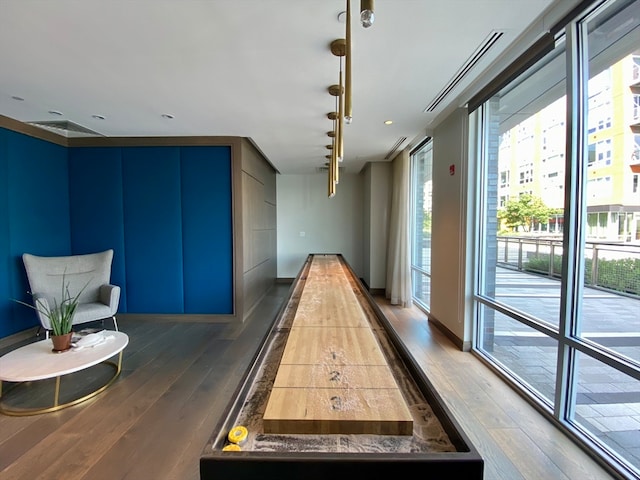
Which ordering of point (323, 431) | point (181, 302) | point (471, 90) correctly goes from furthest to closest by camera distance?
point (181, 302)
point (471, 90)
point (323, 431)

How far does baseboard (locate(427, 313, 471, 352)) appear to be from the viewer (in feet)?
10.8

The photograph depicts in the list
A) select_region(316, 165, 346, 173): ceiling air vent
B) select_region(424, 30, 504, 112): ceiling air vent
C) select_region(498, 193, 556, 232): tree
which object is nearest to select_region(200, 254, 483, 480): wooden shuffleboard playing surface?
select_region(498, 193, 556, 232): tree

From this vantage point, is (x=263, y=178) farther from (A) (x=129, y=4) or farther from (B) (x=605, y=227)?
(B) (x=605, y=227)

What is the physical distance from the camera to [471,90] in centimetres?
288

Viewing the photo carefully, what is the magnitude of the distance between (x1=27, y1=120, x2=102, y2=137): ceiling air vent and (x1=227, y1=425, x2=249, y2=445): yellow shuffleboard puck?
4.26 metres

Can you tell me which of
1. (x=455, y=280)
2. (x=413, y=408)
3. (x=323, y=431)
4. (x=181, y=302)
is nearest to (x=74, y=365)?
(x=181, y=302)

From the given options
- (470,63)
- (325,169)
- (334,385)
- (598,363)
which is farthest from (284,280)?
(334,385)

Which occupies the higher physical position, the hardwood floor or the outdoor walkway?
the outdoor walkway

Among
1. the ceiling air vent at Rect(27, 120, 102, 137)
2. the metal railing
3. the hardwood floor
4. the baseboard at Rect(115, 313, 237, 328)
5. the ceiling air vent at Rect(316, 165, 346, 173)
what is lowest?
the hardwood floor

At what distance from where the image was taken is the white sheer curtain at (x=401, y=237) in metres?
5.05

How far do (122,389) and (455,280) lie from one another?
3459mm

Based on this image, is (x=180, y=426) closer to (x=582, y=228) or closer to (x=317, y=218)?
(x=582, y=228)

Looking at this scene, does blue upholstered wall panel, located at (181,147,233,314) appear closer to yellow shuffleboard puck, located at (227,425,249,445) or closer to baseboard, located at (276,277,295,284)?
baseboard, located at (276,277,295,284)

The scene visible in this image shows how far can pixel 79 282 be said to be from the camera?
149 inches
